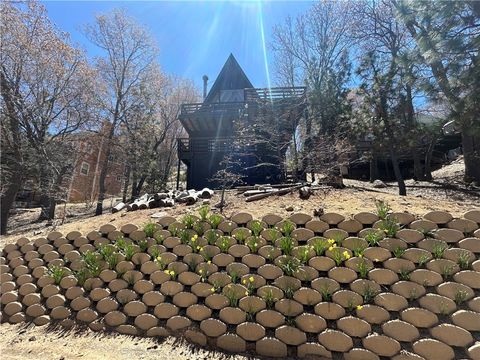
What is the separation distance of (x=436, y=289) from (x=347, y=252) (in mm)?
830

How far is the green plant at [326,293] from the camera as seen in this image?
A: 285 centimetres

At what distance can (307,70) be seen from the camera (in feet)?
49.3

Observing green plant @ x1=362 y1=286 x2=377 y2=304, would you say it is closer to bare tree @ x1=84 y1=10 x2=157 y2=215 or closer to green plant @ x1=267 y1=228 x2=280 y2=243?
green plant @ x1=267 y1=228 x2=280 y2=243

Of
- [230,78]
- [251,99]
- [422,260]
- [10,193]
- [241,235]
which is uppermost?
[230,78]

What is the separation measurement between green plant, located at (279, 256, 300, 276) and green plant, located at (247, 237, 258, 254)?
0.36 meters

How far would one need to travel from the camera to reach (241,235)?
140 inches

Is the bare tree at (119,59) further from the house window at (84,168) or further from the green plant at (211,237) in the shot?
the green plant at (211,237)

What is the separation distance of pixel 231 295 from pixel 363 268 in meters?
1.39

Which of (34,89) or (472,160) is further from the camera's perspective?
(34,89)

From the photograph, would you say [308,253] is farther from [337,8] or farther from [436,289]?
[337,8]

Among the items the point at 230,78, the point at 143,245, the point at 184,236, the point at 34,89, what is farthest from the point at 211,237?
the point at 230,78

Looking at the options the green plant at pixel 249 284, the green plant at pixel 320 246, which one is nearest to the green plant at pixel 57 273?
the green plant at pixel 249 284

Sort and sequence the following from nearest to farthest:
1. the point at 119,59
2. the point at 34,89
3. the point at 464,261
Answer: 1. the point at 464,261
2. the point at 34,89
3. the point at 119,59

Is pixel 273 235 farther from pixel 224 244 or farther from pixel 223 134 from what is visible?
pixel 223 134
